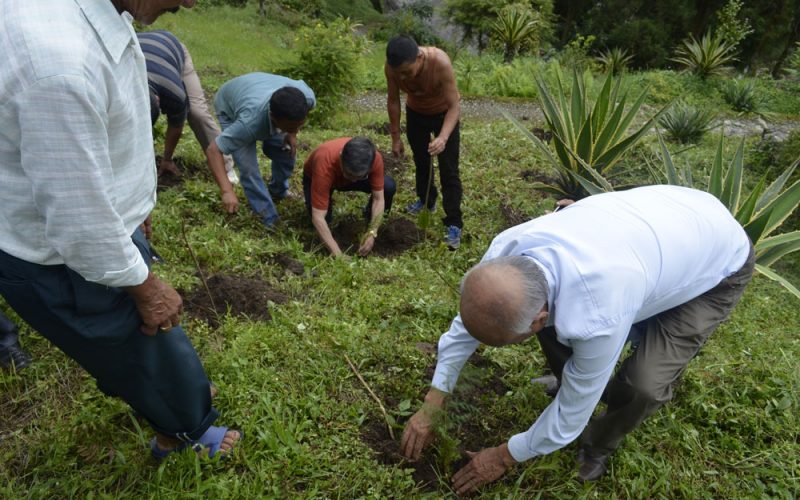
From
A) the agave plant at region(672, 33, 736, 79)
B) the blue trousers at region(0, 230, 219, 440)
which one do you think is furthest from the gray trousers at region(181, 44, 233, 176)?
the agave plant at region(672, 33, 736, 79)

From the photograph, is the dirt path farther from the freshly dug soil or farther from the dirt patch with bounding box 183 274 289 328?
the dirt patch with bounding box 183 274 289 328

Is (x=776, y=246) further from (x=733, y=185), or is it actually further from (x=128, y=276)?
(x=128, y=276)

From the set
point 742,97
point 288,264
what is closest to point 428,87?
point 288,264

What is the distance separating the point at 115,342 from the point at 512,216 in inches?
141

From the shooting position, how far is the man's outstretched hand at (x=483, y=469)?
1950 millimetres

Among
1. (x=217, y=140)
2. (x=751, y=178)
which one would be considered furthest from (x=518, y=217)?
(x=751, y=178)

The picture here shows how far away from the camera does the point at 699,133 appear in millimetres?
7199

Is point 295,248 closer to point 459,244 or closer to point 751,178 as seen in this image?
point 459,244

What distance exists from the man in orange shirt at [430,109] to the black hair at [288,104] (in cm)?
70

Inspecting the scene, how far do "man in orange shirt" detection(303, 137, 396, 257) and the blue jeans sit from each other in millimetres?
280

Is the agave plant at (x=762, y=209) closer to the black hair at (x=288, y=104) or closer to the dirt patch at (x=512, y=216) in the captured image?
the dirt patch at (x=512, y=216)

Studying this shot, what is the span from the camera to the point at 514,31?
12367 millimetres

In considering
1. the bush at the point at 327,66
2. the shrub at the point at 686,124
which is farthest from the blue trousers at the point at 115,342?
the shrub at the point at 686,124

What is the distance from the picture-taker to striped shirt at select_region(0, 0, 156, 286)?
44.7 inches
